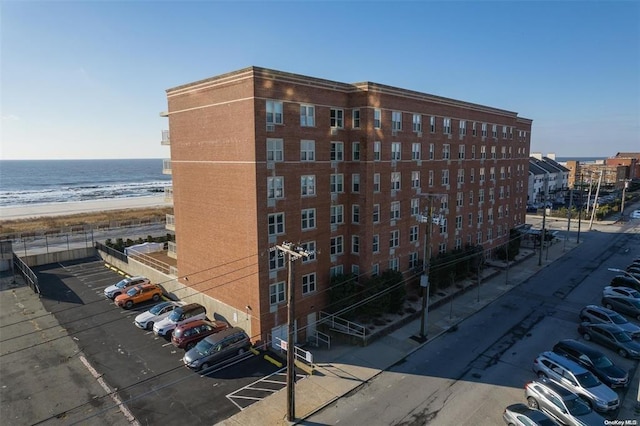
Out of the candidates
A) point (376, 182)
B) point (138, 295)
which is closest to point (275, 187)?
point (376, 182)

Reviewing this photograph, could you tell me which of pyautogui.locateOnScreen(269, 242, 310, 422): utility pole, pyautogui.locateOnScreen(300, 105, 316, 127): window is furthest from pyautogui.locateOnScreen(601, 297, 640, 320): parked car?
pyautogui.locateOnScreen(269, 242, 310, 422): utility pole

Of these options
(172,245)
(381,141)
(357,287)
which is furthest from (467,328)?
(172,245)

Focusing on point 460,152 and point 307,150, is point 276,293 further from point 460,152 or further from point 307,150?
point 460,152

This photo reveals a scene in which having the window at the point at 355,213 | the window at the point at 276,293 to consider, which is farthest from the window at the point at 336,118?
the window at the point at 276,293

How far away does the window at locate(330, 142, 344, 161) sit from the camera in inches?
1146

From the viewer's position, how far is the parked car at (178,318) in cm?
2752

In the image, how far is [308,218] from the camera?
27781 millimetres

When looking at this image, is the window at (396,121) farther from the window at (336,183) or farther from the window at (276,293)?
the window at (276,293)

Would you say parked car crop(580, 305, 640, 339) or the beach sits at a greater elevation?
parked car crop(580, 305, 640, 339)

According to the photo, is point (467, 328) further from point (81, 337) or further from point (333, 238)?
point (81, 337)

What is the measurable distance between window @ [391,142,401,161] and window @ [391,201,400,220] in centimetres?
373

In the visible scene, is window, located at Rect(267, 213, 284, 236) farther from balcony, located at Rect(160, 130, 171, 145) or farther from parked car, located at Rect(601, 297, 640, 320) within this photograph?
parked car, located at Rect(601, 297, 640, 320)

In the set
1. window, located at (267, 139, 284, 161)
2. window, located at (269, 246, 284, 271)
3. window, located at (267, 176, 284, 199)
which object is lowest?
window, located at (269, 246, 284, 271)

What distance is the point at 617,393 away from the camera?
21.1 meters
